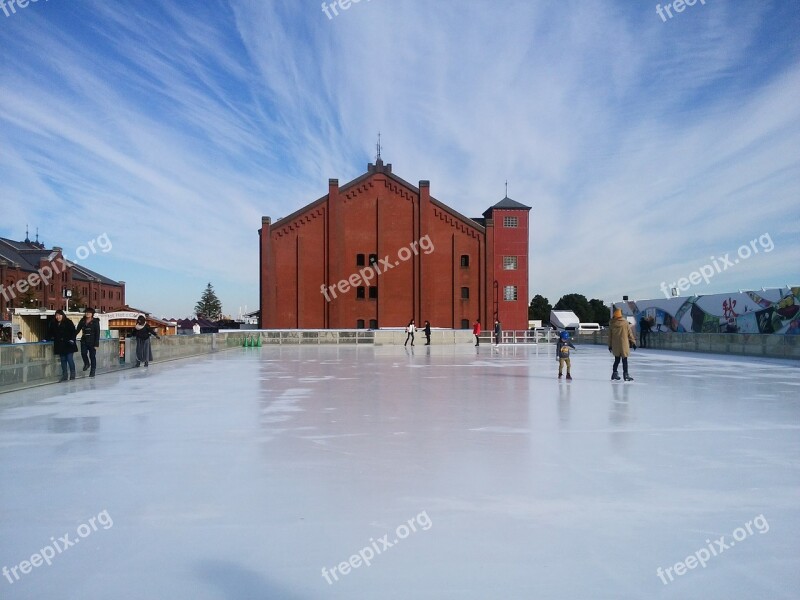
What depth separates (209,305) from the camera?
428ft

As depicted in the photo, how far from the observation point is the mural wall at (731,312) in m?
28.0

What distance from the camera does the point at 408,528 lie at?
392 cm

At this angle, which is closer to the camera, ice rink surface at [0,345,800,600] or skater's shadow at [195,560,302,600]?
skater's shadow at [195,560,302,600]

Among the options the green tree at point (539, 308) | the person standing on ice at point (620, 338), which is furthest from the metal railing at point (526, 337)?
the green tree at point (539, 308)

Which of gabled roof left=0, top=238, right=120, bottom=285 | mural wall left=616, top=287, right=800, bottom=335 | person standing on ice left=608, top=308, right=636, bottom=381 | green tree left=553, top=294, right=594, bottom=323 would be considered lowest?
person standing on ice left=608, top=308, right=636, bottom=381

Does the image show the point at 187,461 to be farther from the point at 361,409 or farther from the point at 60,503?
the point at 361,409

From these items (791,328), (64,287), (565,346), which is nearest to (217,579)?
(565,346)

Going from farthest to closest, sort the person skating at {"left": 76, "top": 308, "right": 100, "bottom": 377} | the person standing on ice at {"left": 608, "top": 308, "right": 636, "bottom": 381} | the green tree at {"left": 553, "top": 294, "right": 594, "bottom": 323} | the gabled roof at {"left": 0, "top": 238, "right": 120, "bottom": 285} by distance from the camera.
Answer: the green tree at {"left": 553, "top": 294, "right": 594, "bottom": 323}
the gabled roof at {"left": 0, "top": 238, "right": 120, "bottom": 285}
the person skating at {"left": 76, "top": 308, "right": 100, "bottom": 377}
the person standing on ice at {"left": 608, "top": 308, "right": 636, "bottom": 381}

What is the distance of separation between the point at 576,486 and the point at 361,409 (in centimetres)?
470

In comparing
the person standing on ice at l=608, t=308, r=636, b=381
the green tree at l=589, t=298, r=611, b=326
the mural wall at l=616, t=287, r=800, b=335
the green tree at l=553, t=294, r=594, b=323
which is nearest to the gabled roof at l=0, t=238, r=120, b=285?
the mural wall at l=616, t=287, r=800, b=335

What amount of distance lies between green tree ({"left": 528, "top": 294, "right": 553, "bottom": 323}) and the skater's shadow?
11523 cm

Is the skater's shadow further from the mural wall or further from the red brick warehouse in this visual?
the red brick warehouse

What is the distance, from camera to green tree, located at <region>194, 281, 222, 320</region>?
426ft

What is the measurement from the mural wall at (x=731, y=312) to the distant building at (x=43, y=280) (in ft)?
216
